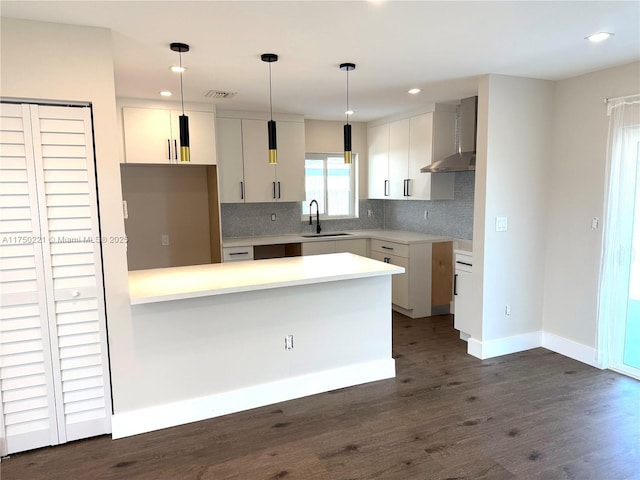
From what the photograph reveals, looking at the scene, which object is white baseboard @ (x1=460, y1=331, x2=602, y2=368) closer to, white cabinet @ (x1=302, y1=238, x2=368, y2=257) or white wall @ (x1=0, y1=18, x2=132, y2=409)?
white cabinet @ (x1=302, y1=238, x2=368, y2=257)

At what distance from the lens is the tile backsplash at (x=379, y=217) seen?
16.5 ft

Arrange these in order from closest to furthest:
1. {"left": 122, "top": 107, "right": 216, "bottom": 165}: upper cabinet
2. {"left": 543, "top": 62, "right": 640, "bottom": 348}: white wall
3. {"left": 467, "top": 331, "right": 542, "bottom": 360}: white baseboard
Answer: {"left": 543, "top": 62, "right": 640, "bottom": 348}: white wall < {"left": 467, "top": 331, "right": 542, "bottom": 360}: white baseboard < {"left": 122, "top": 107, "right": 216, "bottom": 165}: upper cabinet

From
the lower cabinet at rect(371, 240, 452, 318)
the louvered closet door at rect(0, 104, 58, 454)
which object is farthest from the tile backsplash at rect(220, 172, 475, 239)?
the louvered closet door at rect(0, 104, 58, 454)

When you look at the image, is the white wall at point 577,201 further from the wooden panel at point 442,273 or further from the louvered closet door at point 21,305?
the louvered closet door at point 21,305

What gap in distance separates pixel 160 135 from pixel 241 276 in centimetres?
217

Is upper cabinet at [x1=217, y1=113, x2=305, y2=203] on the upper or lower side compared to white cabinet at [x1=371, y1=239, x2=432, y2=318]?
upper

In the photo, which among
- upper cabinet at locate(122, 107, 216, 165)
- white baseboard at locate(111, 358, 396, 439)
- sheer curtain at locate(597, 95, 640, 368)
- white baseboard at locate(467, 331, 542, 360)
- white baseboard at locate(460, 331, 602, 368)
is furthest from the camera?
upper cabinet at locate(122, 107, 216, 165)

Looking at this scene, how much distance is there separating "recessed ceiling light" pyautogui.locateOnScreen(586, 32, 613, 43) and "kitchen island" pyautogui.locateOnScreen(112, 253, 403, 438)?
196 centimetres

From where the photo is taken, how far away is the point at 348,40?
2645 millimetres

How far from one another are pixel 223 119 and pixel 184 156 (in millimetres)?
2470

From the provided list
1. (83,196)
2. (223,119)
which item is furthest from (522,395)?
(223,119)

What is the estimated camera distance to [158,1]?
2072 mm

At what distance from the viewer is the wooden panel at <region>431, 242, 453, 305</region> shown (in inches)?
198

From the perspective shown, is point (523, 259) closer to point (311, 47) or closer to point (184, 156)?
point (311, 47)
